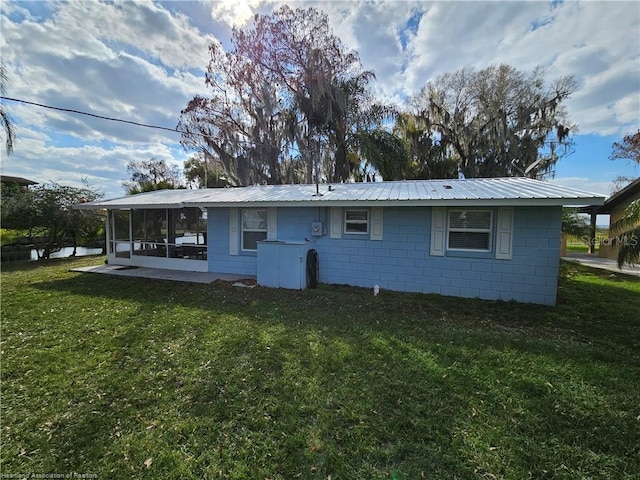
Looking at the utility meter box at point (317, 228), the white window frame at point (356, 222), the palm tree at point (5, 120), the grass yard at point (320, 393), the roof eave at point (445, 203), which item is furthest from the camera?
the utility meter box at point (317, 228)

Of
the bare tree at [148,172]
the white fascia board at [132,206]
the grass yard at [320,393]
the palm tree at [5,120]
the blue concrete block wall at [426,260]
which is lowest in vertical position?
the grass yard at [320,393]

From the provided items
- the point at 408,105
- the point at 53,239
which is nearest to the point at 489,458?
the point at 53,239

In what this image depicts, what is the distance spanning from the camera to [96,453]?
2.23 m

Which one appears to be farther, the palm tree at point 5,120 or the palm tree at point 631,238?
the palm tree at point 5,120

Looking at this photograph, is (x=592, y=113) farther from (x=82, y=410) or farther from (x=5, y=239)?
(x=5, y=239)

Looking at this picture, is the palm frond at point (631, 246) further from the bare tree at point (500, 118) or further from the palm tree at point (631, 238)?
the bare tree at point (500, 118)

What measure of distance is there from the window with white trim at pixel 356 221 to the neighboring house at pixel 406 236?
26mm

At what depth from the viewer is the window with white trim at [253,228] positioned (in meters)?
8.41

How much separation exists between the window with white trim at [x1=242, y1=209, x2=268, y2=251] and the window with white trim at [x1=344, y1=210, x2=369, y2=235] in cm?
245

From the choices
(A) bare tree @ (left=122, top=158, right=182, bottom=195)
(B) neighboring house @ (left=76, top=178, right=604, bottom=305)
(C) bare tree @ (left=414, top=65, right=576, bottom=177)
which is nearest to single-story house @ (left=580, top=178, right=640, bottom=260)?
(C) bare tree @ (left=414, top=65, right=576, bottom=177)

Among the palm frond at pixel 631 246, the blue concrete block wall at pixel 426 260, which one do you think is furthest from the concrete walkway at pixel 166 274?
the palm frond at pixel 631 246

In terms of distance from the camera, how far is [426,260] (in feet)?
22.3

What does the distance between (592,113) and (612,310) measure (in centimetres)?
1669

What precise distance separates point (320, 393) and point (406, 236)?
477cm
